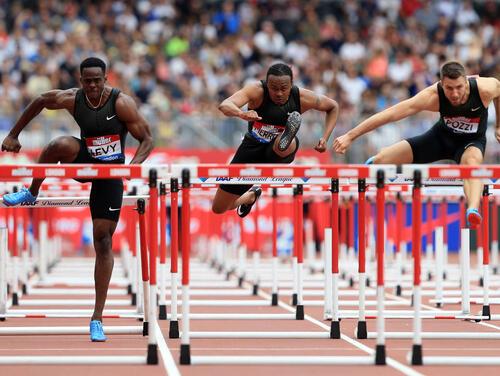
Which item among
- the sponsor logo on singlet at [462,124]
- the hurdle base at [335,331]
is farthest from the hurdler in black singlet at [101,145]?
the sponsor logo on singlet at [462,124]

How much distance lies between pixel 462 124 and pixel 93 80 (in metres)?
3.44

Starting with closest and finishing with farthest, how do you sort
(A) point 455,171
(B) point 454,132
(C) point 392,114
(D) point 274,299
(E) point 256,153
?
1. (A) point 455,171
2. (C) point 392,114
3. (B) point 454,132
4. (E) point 256,153
5. (D) point 274,299

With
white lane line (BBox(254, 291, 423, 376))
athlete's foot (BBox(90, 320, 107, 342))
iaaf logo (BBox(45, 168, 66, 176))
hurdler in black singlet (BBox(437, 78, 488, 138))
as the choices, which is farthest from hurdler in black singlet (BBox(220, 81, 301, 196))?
iaaf logo (BBox(45, 168, 66, 176))

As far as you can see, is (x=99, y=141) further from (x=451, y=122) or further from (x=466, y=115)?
(x=466, y=115)

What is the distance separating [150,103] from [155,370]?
17359mm

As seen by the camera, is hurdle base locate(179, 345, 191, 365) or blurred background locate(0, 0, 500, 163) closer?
hurdle base locate(179, 345, 191, 365)

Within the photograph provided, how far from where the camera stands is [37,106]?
9594 millimetres

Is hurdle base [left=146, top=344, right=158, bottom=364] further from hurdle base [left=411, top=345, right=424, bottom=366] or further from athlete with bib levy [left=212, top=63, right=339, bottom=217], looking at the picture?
athlete with bib levy [left=212, top=63, right=339, bottom=217]

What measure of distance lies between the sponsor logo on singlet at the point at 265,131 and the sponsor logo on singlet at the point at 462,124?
1.55 meters

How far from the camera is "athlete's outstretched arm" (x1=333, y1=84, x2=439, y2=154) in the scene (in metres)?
9.60

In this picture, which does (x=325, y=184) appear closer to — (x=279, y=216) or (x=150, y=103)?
(x=279, y=216)

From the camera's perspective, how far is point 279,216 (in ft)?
74.1

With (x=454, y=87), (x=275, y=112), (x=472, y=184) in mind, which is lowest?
(x=472, y=184)

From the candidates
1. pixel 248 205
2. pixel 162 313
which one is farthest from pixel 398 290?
pixel 162 313
